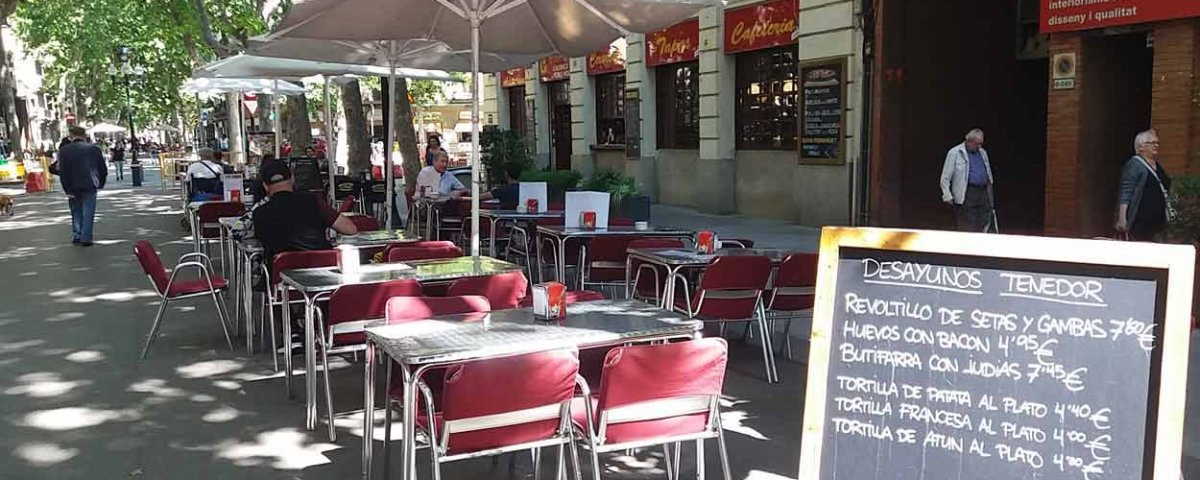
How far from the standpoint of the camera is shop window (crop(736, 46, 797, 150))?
1642 cm

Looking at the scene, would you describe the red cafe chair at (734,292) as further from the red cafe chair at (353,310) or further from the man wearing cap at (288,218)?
the man wearing cap at (288,218)

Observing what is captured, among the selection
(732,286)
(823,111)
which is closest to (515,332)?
(732,286)

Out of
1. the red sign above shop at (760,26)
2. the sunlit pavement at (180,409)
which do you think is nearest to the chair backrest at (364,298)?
the sunlit pavement at (180,409)

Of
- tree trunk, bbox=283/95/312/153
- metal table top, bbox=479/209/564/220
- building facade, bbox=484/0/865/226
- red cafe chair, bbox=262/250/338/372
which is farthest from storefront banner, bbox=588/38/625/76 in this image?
red cafe chair, bbox=262/250/338/372

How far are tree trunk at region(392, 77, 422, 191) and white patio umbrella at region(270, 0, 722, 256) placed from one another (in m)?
7.65

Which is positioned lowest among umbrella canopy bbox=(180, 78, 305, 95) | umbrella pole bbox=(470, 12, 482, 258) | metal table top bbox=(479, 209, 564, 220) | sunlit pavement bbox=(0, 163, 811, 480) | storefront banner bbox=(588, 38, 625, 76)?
sunlit pavement bbox=(0, 163, 811, 480)

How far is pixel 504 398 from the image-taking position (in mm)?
3672

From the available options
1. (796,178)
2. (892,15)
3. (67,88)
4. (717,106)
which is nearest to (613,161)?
(717,106)

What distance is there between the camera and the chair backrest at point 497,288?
5309mm

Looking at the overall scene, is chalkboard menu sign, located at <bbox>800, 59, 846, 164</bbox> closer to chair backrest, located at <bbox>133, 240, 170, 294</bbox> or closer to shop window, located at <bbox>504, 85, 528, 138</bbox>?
chair backrest, located at <bbox>133, 240, 170, 294</bbox>

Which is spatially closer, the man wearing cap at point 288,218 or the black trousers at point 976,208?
the man wearing cap at point 288,218

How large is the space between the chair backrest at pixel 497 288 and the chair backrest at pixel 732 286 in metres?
1.40

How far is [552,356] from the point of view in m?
3.69

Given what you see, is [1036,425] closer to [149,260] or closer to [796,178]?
[149,260]
